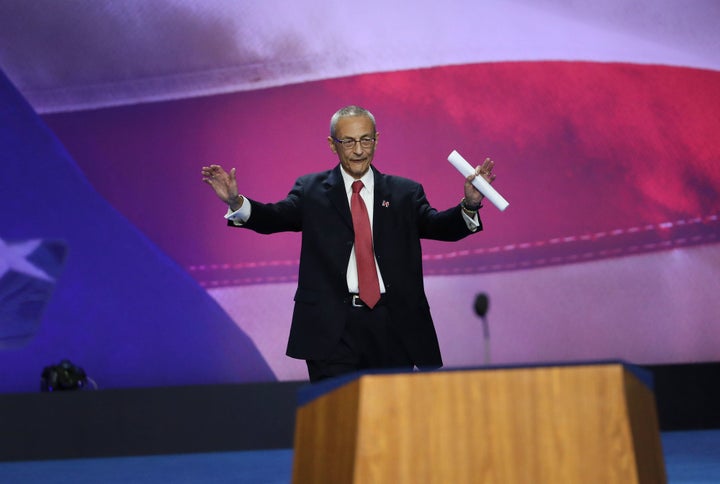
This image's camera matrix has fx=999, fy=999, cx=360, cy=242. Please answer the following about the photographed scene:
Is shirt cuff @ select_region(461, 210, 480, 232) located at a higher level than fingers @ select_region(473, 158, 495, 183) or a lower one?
lower

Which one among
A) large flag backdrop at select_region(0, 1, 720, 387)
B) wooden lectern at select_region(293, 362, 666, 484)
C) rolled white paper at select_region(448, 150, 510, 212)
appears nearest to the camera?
wooden lectern at select_region(293, 362, 666, 484)

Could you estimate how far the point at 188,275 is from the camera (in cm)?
546

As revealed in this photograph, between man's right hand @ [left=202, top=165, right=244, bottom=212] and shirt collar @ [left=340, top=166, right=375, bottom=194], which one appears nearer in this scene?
man's right hand @ [left=202, top=165, right=244, bottom=212]

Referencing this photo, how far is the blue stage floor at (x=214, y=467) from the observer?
407 cm

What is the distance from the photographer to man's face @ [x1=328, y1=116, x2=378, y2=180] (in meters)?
2.94

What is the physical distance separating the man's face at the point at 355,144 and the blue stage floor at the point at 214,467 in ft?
5.25

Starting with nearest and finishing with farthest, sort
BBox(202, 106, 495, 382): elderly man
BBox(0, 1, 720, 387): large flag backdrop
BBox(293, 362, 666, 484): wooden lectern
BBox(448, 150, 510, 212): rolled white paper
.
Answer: BBox(293, 362, 666, 484): wooden lectern < BBox(448, 150, 510, 212): rolled white paper < BBox(202, 106, 495, 382): elderly man < BBox(0, 1, 720, 387): large flag backdrop

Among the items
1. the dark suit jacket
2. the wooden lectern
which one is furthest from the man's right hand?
the wooden lectern

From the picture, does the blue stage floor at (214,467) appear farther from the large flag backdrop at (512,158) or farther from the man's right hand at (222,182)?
the man's right hand at (222,182)

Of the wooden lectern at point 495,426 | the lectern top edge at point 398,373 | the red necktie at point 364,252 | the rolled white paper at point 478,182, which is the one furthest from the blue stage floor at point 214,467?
the wooden lectern at point 495,426

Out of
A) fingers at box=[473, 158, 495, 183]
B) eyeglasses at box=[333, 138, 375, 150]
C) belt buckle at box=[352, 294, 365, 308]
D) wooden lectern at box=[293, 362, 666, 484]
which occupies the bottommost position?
wooden lectern at box=[293, 362, 666, 484]

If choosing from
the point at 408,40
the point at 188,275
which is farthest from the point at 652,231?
the point at 188,275

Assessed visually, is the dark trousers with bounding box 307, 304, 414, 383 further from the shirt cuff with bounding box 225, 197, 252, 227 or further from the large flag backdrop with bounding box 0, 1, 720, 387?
the large flag backdrop with bounding box 0, 1, 720, 387

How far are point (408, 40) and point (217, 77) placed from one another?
42.4 inches
